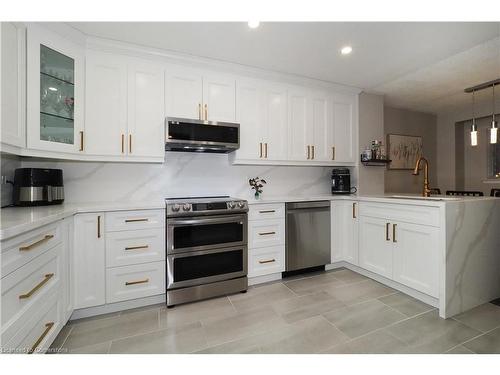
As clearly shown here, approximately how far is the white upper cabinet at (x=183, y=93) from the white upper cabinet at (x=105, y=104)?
39cm

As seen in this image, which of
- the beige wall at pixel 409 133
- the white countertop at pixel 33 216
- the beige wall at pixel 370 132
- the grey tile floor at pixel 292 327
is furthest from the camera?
the beige wall at pixel 409 133

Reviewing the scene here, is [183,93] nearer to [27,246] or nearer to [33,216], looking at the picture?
[33,216]

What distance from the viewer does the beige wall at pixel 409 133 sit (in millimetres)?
3883

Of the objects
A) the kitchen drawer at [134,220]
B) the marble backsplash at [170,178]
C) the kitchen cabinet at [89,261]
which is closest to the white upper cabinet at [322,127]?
the marble backsplash at [170,178]

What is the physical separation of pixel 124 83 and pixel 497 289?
13.2 ft

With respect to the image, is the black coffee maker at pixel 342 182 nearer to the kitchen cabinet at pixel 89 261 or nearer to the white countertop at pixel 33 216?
the white countertop at pixel 33 216

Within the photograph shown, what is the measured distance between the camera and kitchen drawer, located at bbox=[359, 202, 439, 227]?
2.01 meters

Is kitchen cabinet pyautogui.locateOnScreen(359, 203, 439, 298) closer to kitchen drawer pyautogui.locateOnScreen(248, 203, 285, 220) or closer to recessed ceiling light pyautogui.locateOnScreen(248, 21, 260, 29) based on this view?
kitchen drawer pyautogui.locateOnScreen(248, 203, 285, 220)

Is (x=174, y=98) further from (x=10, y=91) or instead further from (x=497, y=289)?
(x=497, y=289)

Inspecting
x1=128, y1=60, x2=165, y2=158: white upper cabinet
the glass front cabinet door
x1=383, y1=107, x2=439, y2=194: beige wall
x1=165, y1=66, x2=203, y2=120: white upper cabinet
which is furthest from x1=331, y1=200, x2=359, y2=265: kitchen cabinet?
the glass front cabinet door

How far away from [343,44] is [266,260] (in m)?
2.26

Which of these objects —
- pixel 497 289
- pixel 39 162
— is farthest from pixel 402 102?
pixel 39 162

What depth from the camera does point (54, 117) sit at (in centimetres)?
186

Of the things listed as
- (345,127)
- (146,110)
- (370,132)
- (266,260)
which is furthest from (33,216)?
(370,132)
